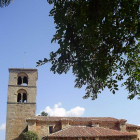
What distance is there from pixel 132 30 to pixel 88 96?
2882 mm

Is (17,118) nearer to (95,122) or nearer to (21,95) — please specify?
(21,95)

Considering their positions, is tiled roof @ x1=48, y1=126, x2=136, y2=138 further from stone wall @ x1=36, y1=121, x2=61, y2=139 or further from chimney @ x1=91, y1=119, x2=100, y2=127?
stone wall @ x1=36, y1=121, x2=61, y2=139

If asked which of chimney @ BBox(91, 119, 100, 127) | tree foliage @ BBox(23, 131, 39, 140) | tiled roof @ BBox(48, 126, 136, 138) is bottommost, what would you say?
tree foliage @ BBox(23, 131, 39, 140)

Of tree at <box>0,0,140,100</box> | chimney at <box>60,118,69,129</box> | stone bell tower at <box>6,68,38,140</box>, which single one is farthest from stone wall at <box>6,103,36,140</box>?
tree at <box>0,0,140,100</box>

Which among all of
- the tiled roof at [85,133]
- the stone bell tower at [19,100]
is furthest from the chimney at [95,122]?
the stone bell tower at [19,100]

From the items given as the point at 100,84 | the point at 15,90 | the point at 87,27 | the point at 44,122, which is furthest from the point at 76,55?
the point at 15,90

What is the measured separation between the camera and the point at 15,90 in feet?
82.5

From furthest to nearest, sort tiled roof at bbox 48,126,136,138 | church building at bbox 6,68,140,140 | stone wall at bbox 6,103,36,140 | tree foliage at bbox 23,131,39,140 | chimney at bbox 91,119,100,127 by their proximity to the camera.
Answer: chimney at bbox 91,119,100,127 < stone wall at bbox 6,103,36,140 < church building at bbox 6,68,140,140 < tree foliage at bbox 23,131,39,140 < tiled roof at bbox 48,126,136,138

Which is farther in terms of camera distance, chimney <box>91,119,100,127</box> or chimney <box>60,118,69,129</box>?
chimney <box>91,119,100,127</box>

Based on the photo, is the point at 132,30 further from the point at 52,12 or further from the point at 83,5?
the point at 52,12

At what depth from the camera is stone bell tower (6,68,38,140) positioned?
23266 millimetres

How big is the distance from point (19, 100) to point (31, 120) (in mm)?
4210

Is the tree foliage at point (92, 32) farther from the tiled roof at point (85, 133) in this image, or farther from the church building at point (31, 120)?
the church building at point (31, 120)

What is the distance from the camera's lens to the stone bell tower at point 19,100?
23266mm
